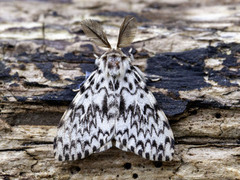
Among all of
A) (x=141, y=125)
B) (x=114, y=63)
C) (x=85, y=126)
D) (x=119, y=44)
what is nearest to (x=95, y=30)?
(x=119, y=44)

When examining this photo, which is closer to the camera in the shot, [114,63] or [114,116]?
[114,116]

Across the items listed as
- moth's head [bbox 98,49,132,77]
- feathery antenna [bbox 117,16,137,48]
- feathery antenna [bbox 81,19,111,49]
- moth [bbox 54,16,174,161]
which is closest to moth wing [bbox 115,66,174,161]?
moth [bbox 54,16,174,161]

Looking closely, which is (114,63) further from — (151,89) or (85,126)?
(85,126)

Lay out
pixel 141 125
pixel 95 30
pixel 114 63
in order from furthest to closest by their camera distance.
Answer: pixel 95 30 < pixel 114 63 < pixel 141 125

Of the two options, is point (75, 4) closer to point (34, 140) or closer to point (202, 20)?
point (202, 20)

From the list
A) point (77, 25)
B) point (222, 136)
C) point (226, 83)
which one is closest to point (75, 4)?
point (77, 25)

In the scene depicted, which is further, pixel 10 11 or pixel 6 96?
pixel 10 11

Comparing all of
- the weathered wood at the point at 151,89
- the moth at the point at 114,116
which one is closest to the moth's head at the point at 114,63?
the moth at the point at 114,116

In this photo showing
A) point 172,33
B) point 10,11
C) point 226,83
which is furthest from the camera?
point 10,11
